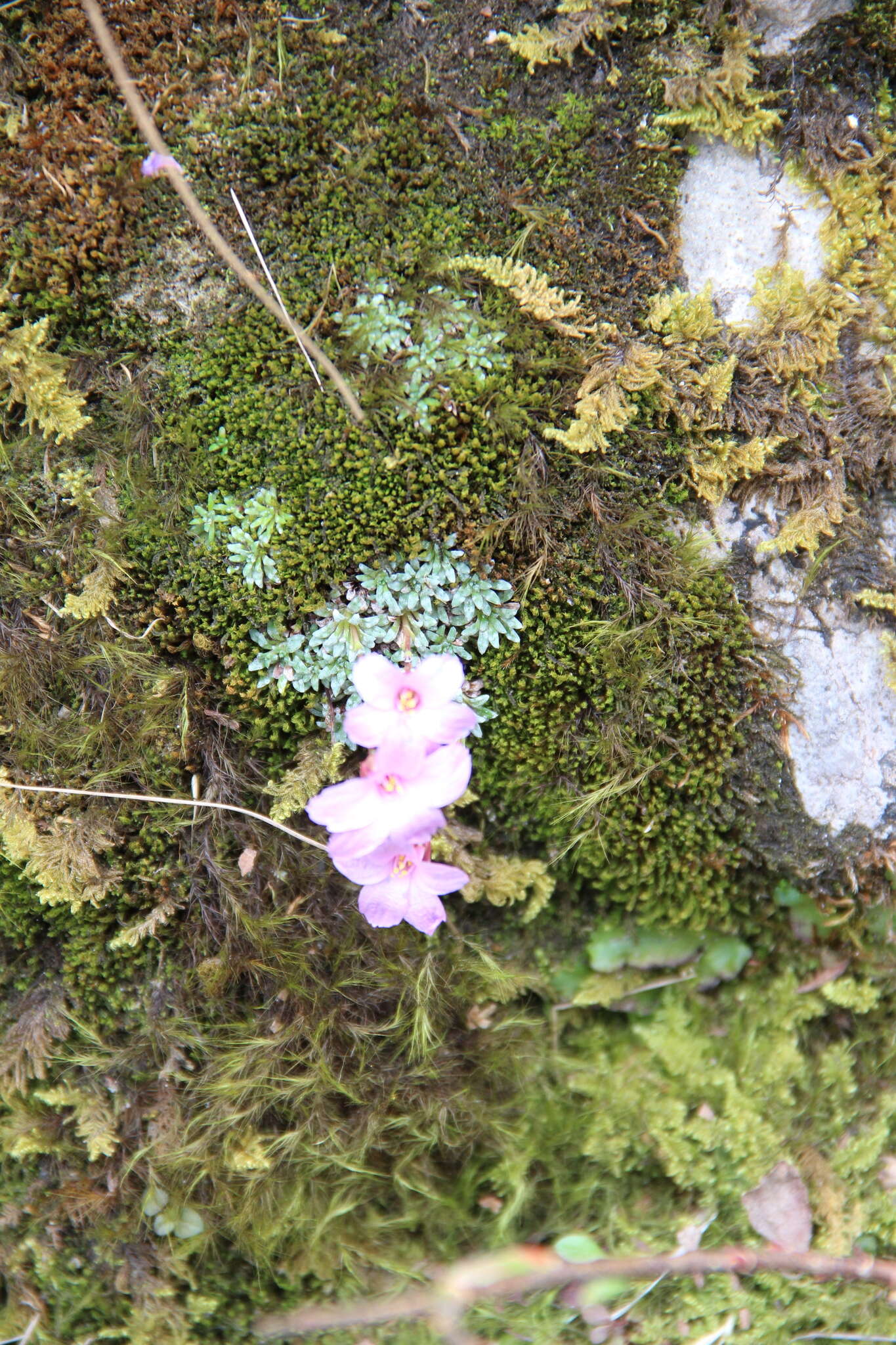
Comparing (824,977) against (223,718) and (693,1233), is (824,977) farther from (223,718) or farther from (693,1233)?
(223,718)

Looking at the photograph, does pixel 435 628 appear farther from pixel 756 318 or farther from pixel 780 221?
pixel 780 221

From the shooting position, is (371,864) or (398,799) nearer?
(398,799)

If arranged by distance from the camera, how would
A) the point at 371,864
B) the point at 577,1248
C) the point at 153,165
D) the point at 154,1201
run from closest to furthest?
the point at 577,1248, the point at 371,864, the point at 153,165, the point at 154,1201

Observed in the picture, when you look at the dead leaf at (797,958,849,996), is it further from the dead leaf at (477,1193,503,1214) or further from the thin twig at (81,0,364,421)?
the thin twig at (81,0,364,421)

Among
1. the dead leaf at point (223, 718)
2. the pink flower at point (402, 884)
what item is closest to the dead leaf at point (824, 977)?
the pink flower at point (402, 884)

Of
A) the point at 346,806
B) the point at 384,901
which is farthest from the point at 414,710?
the point at 384,901

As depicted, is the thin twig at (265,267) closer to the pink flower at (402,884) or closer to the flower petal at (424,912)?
the pink flower at (402,884)
